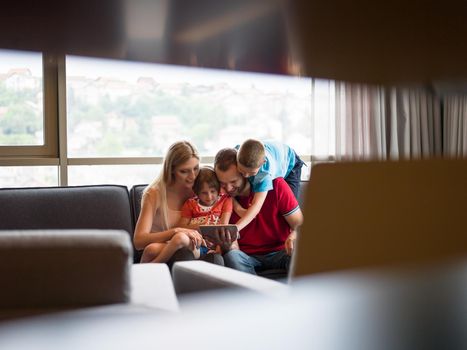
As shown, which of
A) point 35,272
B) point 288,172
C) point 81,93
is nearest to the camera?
point 35,272

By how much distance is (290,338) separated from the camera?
0.55 ft

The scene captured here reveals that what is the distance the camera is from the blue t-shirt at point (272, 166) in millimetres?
3100

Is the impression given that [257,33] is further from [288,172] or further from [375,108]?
[288,172]

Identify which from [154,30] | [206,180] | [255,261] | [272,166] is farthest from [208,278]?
[154,30]

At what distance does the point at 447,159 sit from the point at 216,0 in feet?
0.34

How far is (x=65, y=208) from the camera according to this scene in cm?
320

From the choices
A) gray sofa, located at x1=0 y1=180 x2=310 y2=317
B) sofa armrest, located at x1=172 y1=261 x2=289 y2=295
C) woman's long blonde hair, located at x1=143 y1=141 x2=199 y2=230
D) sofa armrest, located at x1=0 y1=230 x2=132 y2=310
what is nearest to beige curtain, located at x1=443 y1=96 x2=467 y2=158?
gray sofa, located at x1=0 y1=180 x2=310 y2=317

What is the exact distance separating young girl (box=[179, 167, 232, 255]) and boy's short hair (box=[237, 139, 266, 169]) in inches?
7.0

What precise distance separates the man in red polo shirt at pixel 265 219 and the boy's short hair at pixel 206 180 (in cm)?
3

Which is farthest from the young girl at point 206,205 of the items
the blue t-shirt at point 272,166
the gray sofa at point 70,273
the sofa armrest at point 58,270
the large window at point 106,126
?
the sofa armrest at point 58,270

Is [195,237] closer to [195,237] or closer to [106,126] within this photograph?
[195,237]

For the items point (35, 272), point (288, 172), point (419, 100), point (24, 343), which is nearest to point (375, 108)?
point (419, 100)

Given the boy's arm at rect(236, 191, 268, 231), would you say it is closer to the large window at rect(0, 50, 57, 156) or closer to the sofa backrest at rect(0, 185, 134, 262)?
the sofa backrest at rect(0, 185, 134, 262)

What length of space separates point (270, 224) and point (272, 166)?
0.29 meters
